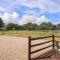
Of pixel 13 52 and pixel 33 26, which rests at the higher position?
pixel 33 26

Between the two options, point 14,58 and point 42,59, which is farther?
point 14,58

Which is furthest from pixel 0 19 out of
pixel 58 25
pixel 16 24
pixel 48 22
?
pixel 58 25

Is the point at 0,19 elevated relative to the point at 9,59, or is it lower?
elevated

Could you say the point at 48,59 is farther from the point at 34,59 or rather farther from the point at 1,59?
the point at 1,59

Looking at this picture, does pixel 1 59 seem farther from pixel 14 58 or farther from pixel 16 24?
pixel 16 24

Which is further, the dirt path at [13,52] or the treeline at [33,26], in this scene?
the treeline at [33,26]

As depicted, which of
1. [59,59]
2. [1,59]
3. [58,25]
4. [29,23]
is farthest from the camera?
[29,23]

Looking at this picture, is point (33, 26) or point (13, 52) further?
point (33, 26)

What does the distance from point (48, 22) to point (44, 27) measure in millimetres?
13231

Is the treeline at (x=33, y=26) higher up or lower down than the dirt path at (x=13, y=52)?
higher up

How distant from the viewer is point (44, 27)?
91.3m

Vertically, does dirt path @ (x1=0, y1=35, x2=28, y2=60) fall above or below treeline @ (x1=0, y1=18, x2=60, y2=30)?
below

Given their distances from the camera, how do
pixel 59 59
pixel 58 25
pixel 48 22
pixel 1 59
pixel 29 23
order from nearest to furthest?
pixel 59 59 → pixel 1 59 → pixel 58 25 → pixel 48 22 → pixel 29 23

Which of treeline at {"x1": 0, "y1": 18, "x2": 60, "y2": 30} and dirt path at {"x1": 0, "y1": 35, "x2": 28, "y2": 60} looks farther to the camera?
treeline at {"x1": 0, "y1": 18, "x2": 60, "y2": 30}
